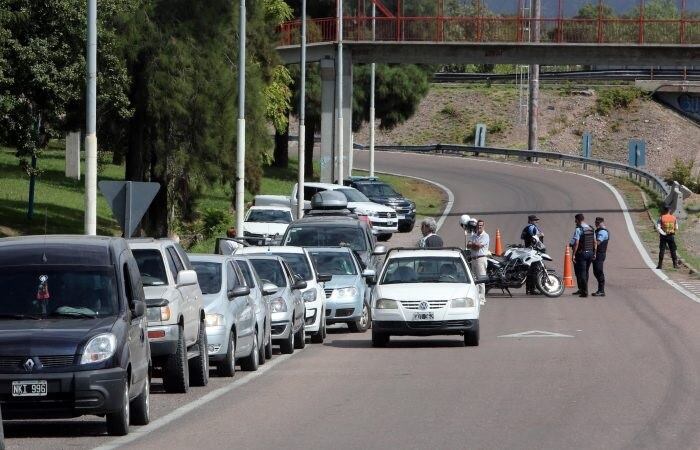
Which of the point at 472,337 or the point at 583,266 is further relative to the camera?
the point at 583,266

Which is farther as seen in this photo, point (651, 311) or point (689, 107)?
point (689, 107)

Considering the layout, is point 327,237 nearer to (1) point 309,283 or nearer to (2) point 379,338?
(1) point 309,283

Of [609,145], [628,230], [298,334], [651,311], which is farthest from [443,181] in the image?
[298,334]

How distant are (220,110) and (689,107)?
7139 cm

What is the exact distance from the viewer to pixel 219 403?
16.4 meters

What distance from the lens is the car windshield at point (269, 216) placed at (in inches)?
1813

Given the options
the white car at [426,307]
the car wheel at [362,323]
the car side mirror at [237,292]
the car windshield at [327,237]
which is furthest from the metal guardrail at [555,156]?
the car side mirror at [237,292]

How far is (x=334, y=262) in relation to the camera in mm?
29672

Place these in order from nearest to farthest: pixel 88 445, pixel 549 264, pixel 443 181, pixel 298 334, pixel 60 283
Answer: pixel 88 445, pixel 60 283, pixel 298 334, pixel 549 264, pixel 443 181

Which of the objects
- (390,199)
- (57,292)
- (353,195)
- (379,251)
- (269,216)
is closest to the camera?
(57,292)

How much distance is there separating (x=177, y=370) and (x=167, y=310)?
2.55ft

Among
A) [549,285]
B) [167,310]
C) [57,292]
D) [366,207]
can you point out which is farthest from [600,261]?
[57,292]

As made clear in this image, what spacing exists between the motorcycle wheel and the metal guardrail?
24.8 meters

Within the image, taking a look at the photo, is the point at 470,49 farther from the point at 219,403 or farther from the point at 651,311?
the point at 219,403
